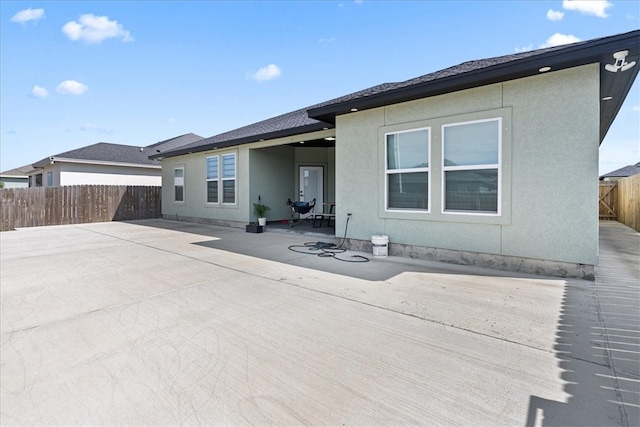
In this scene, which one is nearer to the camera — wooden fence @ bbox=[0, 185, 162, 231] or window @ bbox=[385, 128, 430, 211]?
window @ bbox=[385, 128, 430, 211]

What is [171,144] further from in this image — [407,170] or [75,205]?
[407,170]

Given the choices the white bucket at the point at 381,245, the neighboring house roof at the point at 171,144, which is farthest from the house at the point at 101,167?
the white bucket at the point at 381,245

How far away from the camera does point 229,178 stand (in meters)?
11.1

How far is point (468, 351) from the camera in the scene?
8.21 ft

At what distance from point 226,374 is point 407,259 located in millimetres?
4463

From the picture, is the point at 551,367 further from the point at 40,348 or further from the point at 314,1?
the point at 314,1

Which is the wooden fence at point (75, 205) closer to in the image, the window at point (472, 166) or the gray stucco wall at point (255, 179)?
the gray stucco wall at point (255, 179)

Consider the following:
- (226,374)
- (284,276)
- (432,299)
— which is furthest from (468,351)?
(284,276)

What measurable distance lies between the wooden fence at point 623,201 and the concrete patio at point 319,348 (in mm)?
7837

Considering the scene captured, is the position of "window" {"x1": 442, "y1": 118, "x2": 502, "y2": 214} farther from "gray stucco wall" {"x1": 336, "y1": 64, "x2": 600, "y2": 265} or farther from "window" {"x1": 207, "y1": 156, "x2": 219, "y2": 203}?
"window" {"x1": 207, "y1": 156, "x2": 219, "y2": 203}

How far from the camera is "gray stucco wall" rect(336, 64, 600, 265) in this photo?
436cm

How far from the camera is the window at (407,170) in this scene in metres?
5.84

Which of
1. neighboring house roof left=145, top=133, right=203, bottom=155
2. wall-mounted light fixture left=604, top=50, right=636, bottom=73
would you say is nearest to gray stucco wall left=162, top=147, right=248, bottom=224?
neighboring house roof left=145, top=133, right=203, bottom=155

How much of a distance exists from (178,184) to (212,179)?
285 cm
